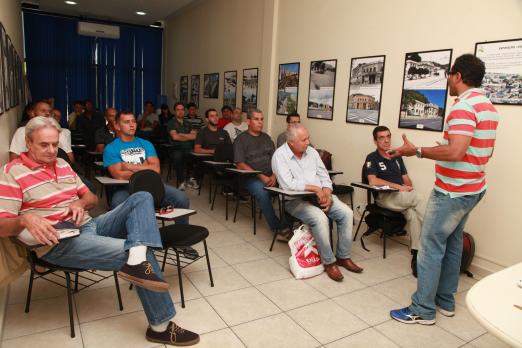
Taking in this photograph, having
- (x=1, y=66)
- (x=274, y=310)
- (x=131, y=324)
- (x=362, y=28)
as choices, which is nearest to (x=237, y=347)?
(x=274, y=310)

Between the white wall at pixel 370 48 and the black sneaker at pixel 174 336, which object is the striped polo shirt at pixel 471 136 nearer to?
the white wall at pixel 370 48

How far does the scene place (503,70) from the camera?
3.18 m

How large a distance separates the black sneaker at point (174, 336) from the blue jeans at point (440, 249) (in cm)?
146

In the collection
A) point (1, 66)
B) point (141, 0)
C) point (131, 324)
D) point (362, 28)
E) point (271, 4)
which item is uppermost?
point (141, 0)

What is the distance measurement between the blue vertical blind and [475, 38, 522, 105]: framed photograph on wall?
9.25 meters

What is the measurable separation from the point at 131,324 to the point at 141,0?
25.3ft

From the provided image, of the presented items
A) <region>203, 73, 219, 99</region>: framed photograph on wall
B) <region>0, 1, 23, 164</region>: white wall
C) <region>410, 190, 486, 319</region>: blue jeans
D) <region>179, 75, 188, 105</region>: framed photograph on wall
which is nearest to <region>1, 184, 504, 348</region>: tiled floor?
<region>410, 190, 486, 319</region>: blue jeans

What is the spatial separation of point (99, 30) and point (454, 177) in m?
9.77

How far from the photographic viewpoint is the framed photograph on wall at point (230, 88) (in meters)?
7.12

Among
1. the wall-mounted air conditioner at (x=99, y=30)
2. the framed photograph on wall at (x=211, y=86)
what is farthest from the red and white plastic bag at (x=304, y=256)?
the wall-mounted air conditioner at (x=99, y=30)

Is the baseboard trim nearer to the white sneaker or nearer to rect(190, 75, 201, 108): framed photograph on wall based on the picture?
the white sneaker

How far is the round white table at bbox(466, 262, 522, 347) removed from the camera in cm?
107

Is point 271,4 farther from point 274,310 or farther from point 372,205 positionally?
point 274,310

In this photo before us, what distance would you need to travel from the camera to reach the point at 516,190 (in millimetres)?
3148
